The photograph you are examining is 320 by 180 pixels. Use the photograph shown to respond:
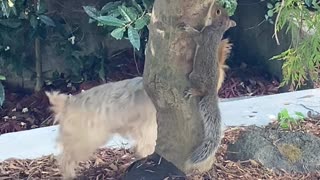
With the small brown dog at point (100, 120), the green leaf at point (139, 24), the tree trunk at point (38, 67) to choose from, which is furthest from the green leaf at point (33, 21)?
the small brown dog at point (100, 120)

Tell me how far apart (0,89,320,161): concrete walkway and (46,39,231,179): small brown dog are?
0.35m

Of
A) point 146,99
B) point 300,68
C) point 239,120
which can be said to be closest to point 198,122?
point 146,99

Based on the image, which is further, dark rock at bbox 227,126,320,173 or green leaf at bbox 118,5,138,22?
green leaf at bbox 118,5,138,22

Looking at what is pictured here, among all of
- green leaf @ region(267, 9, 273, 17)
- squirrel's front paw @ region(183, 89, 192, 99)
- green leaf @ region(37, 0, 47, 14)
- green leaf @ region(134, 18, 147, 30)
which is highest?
green leaf @ region(37, 0, 47, 14)

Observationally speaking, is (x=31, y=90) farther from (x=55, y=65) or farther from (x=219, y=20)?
(x=219, y=20)

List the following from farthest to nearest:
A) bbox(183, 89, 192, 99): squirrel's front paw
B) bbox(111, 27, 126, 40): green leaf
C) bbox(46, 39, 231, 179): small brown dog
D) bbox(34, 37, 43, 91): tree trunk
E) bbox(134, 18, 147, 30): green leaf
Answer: bbox(34, 37, 43, 91): tree trunk
bbox(134, 18, 147, 30): green leaf
bbox(111, 27, 126, 40): green leaf
bbox(46, 39, 231, 179): small brown dog
bbox(183, 89, 192, 99): squirrel's front paw

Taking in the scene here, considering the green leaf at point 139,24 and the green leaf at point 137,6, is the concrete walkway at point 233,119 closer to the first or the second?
the green leaf at point 139,24

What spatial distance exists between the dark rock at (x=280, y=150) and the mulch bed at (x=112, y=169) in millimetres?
49

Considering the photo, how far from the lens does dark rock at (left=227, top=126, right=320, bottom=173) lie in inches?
178

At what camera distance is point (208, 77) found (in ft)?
12.5

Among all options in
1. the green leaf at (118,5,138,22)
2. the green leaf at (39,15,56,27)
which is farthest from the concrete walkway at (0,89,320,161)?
the green leaf at (39,15,56,27)

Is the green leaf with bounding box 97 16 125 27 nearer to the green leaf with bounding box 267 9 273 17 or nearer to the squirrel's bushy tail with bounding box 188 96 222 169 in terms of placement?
the squirrel's bushy tail with bounding box 188 96 222 169

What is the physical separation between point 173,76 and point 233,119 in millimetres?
1560

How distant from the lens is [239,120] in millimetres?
5258
